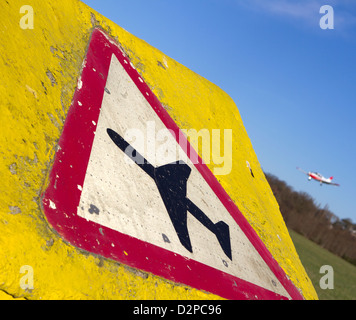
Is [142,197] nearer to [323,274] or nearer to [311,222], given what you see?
[323,274]

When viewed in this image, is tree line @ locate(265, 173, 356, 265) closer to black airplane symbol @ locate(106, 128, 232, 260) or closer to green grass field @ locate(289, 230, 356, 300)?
green grass field @ locate(289, 230, 356, 300)

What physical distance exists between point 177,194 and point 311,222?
34.6m

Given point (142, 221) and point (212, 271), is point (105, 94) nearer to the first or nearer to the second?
point (142, 221)

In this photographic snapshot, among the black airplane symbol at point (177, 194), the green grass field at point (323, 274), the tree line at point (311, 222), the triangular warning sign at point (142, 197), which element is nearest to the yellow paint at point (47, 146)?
the triangular warning sign at point (142, 197)

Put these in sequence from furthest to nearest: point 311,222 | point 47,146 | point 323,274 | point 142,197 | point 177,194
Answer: point 311,222 → point 323,274 → point 177,194 → point 142,197 → point 47,146

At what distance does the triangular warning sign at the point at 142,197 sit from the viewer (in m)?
1.51

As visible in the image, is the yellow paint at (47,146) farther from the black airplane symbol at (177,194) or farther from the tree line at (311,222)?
the tree line at (311,222)

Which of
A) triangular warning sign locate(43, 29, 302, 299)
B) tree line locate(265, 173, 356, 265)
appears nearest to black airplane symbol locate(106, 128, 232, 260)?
triangular warning sign locate(43, 29, 302, 299)

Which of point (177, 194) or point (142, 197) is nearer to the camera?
point (142, 197)

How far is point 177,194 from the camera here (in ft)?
6.68

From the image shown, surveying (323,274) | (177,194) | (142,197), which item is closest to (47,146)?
(142,197)

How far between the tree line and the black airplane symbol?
28972mm

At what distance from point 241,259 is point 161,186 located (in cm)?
55

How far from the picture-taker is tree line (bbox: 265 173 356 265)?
33312 mm
